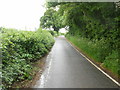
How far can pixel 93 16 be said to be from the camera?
12977mm

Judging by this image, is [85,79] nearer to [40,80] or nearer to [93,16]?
[40,80]

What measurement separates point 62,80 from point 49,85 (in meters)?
0.85

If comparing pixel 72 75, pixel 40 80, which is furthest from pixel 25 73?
pixel 72 75

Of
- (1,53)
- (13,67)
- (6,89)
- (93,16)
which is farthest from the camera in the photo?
(93,16)

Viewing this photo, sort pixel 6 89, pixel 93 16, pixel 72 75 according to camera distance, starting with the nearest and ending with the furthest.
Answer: pixel 6 89 → pixel 72 75 → pixel 93 16

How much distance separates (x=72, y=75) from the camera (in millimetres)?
7676

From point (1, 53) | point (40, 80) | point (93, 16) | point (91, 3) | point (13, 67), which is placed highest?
point (91, 3)

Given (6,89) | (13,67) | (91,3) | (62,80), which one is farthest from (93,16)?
(6,89)

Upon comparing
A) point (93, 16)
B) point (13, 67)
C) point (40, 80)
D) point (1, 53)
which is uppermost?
point (93, 16)

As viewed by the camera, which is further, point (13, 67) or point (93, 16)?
point (93, 16)

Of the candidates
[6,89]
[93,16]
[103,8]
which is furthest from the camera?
[93,16]

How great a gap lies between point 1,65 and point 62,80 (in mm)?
2857

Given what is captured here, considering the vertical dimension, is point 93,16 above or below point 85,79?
above

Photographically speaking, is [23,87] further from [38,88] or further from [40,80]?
[40,80]
